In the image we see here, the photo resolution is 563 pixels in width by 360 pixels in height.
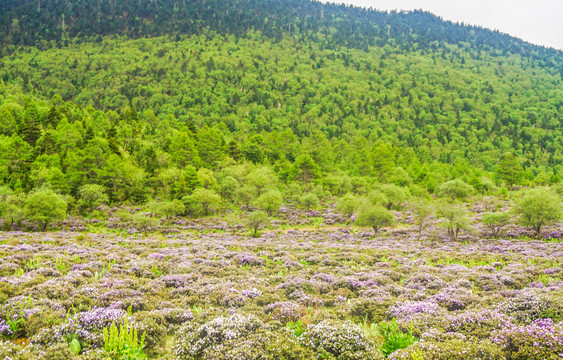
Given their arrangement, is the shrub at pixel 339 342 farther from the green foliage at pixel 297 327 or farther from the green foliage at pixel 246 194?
the green foliage at pixel 246 194

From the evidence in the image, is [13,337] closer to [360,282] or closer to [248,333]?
[248,333]

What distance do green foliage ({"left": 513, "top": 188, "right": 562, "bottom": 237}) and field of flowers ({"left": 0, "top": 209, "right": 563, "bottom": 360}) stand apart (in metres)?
17.2

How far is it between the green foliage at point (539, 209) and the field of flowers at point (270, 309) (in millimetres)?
17229

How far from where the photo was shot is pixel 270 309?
1359cm

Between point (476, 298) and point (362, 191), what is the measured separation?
78.7 meters

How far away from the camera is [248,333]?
33.8 ft

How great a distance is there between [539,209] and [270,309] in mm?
46288

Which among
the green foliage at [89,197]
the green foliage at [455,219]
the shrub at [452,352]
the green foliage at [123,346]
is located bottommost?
the green foliage at [89,197]

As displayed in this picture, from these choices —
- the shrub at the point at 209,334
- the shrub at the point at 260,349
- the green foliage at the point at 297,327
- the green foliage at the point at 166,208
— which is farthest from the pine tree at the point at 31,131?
the shrub at the point at 260,349

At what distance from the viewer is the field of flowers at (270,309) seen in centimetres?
925

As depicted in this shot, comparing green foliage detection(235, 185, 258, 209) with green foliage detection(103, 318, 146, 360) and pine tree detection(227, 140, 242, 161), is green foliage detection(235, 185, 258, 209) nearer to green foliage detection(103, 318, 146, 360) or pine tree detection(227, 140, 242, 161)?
pine tree detection(227, 140, 242, 161)

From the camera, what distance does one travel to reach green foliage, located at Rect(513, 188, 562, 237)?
40500 millimetres

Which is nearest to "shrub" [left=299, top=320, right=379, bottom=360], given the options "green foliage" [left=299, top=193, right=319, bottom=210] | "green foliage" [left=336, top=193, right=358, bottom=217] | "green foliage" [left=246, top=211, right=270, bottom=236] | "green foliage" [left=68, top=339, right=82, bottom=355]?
"green foliage" [left=68, top=339, right=82, bottom=355]

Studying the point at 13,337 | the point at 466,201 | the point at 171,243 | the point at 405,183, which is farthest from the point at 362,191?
the point at 13,337
